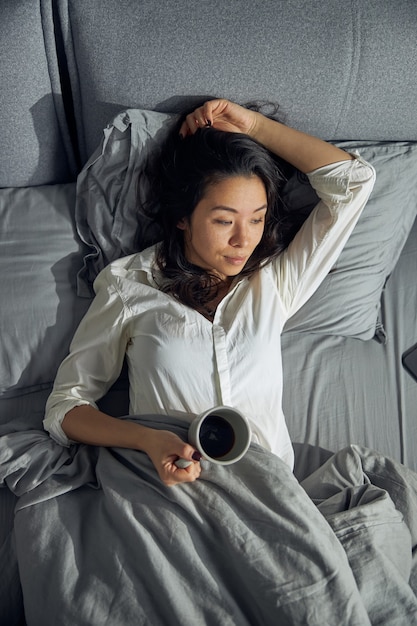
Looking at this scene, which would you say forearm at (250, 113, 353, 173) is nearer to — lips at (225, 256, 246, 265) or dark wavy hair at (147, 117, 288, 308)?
dark wavy hair at (147, 117, 288, 308)

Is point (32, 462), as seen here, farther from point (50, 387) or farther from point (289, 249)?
point (289, 249)

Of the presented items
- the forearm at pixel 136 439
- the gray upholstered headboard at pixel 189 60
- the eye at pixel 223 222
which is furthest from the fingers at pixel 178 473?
the gray upholstered headboard at pixel 189 60

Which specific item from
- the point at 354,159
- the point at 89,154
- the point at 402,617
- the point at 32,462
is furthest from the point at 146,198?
the point at 402,617

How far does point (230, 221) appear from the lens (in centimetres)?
138

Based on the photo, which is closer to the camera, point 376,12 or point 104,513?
point 104,513

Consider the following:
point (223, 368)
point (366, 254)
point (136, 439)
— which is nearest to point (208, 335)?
point (223, 368)

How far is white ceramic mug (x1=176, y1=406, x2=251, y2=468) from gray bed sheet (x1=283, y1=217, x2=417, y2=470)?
0.49 metres

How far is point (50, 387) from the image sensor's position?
157 centimetres

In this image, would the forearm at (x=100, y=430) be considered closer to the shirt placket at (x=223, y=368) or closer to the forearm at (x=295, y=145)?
the shirt placket at (x=223, y=368)

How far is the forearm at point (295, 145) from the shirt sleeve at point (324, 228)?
0.02m

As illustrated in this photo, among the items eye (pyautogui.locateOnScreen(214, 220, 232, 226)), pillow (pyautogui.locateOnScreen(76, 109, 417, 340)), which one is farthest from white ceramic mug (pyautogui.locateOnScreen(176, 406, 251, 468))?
pillow (pyautogui.locateOnScreen(76, 109, 417, 340))

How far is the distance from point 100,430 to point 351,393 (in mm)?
713

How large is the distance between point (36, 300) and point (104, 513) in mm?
574

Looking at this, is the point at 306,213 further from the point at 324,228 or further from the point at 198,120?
the point at 198,120
